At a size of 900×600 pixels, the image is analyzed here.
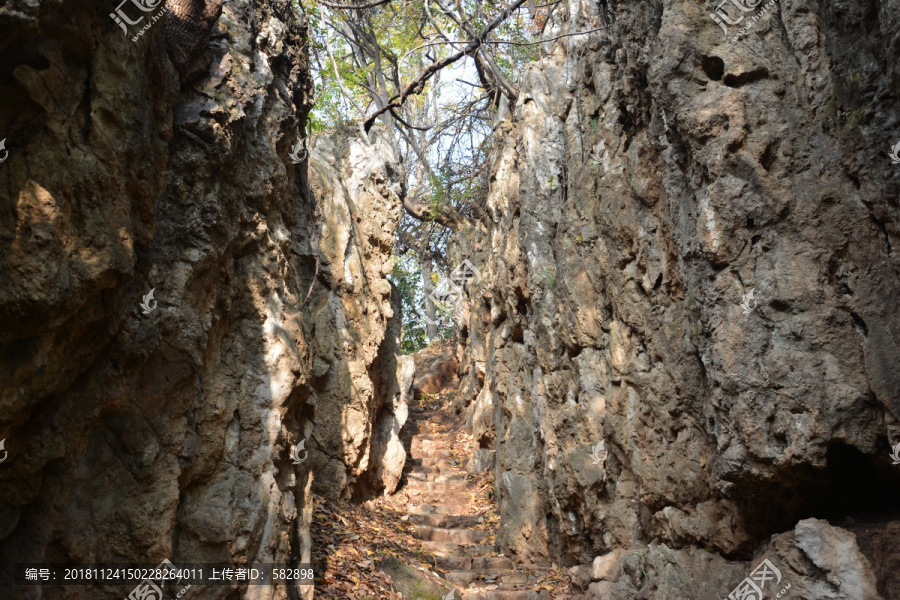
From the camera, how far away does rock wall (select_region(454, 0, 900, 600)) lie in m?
3.65

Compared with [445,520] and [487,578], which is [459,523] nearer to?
[445,520]

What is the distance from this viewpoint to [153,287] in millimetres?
4344

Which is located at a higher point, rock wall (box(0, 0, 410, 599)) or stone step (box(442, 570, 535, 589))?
rock wall (box(0, 0, 410, 599))

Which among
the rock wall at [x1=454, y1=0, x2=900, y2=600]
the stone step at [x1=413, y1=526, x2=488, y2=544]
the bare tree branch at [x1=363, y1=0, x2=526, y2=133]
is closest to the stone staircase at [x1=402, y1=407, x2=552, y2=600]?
the stone step at [x1=413, y1=526, x2=488, y2=544]

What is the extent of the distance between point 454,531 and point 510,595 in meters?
2.01

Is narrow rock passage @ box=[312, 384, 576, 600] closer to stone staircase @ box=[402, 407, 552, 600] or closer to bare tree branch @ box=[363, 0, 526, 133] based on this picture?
stone staircase @ box=[402, 407, 552, 600]

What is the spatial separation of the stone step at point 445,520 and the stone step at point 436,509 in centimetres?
19

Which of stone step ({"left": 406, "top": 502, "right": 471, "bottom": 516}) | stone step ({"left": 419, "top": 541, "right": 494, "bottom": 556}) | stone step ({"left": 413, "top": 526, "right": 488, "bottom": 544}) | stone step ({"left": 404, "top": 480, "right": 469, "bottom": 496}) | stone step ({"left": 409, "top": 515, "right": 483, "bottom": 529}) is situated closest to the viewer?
stone step ({"left": 419, "top": 541, "right": 494, "bottom": 556})

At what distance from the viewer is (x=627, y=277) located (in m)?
6.23

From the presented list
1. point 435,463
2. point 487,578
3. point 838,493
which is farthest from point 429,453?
point 838,493

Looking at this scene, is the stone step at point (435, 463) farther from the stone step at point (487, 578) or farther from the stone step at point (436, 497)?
the stone step at point (487, 578)

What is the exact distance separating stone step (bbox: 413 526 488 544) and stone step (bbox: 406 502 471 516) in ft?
1.54

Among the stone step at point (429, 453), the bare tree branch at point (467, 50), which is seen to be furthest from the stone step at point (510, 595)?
the bare tree branch at point (467, 50)

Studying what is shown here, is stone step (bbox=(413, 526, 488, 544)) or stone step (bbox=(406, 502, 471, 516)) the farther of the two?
stone step (bbox=(406, 502, 471, 516))
